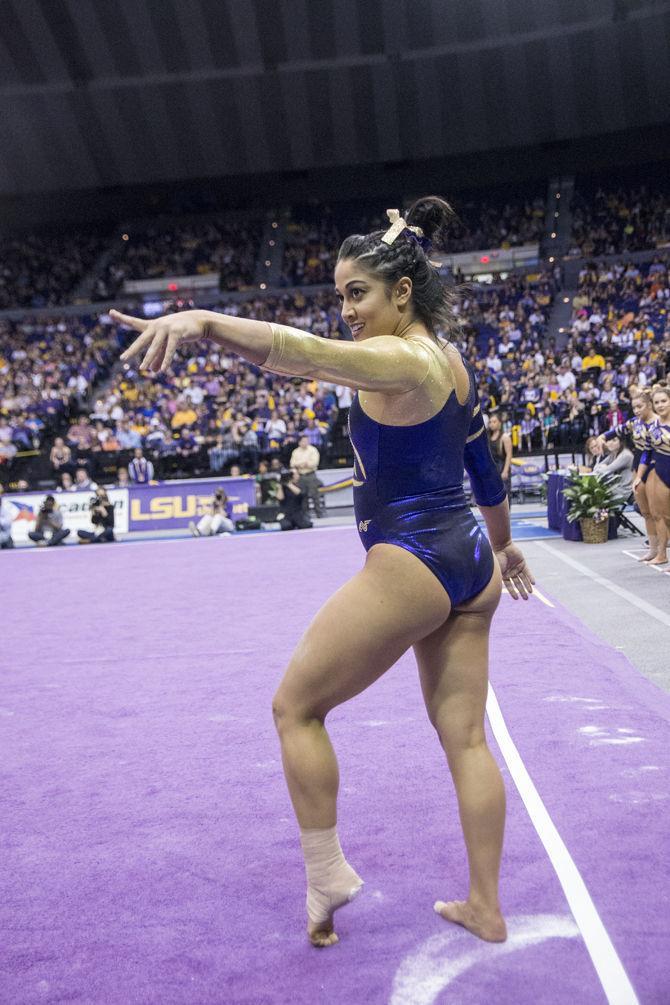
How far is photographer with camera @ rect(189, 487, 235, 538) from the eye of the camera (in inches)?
550

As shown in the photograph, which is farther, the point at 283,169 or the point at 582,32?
the point at 283,169

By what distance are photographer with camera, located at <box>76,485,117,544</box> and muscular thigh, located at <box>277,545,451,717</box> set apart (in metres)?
12.6

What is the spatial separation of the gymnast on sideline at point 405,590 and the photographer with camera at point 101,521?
12507mm

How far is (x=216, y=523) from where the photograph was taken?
14.0 metres

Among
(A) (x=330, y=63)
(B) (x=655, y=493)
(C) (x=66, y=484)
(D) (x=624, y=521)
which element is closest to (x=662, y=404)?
(B) (x=655, y=493)

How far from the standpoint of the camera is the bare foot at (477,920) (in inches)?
83.8

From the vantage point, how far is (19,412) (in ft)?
67.8

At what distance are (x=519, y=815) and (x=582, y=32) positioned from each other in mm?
27981

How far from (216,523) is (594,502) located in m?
6.50

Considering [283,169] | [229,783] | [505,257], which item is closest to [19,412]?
[283,169]

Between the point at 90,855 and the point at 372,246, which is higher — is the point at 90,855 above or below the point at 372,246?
below

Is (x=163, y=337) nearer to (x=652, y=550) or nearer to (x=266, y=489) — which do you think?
(x=652, y=550)

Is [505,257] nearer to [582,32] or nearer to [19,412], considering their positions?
[582,32]

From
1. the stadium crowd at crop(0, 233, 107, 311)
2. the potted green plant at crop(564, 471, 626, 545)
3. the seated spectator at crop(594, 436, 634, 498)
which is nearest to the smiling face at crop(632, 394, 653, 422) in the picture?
the potted green plant at crop(564, 471, 626, 545)
